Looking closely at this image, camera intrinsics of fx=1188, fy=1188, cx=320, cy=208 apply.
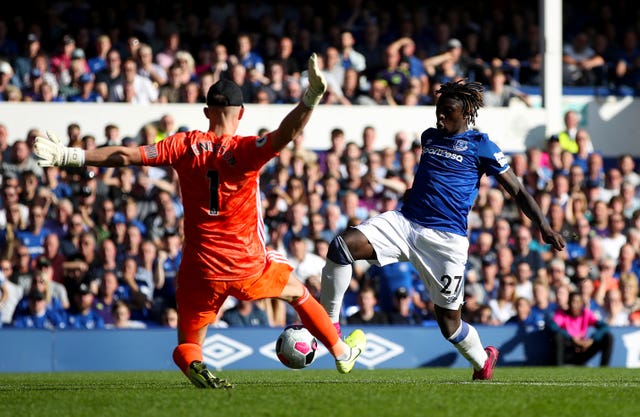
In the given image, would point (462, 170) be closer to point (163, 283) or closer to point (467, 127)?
point (467, 127)

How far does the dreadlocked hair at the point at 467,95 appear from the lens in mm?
9695

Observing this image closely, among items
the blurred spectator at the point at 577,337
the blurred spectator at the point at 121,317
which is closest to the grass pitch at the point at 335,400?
the blurred spectator at the point at 121,317

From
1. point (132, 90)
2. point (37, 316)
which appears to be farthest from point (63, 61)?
point (37, 316)

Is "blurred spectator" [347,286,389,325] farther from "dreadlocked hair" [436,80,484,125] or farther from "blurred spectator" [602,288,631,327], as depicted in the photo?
"dreadlocked hair" [436,80,484,125]

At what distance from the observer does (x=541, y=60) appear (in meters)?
20.5

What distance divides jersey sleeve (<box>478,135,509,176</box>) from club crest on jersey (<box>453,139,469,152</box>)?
111 mm

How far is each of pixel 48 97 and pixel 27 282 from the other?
400 centimetres

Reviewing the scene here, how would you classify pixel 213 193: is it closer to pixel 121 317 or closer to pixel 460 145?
pixel 460 145

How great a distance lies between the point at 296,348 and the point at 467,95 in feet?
8.23

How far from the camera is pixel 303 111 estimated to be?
25.9 ft

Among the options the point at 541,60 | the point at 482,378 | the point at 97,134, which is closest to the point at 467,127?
the point at 482,378

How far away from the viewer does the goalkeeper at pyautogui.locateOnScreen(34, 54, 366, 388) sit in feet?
27.1

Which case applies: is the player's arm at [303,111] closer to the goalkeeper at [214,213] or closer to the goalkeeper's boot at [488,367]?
the goalkeeper at [214,213]

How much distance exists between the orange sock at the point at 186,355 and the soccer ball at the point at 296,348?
92cm
